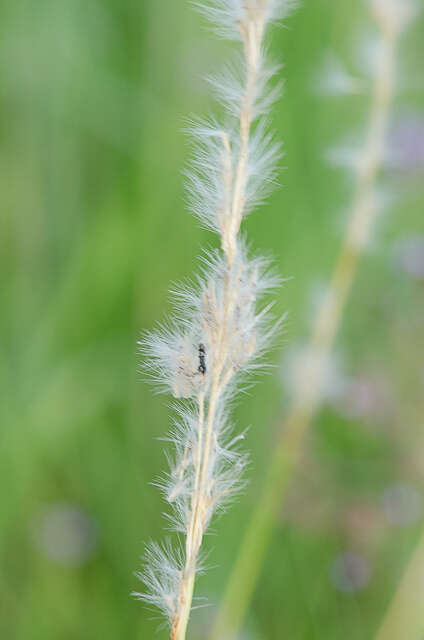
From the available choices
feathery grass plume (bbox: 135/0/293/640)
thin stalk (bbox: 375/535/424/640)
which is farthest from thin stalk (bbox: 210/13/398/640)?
feathery grass plume (bbox: 135/0/293/640)

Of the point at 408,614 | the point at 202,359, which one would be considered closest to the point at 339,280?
the point at 408,614

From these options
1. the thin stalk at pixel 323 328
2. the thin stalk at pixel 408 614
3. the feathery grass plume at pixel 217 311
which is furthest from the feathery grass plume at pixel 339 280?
the feathery grass plume at pixel 217 311

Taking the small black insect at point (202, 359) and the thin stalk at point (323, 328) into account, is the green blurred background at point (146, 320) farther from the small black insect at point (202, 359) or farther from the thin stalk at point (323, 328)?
the small black insect at point (202, 359)

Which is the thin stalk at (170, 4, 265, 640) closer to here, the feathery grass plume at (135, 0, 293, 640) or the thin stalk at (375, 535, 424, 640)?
the feathery grass plume at (135, 0, 293, 640)

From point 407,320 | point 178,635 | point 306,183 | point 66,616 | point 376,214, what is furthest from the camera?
point 306,183

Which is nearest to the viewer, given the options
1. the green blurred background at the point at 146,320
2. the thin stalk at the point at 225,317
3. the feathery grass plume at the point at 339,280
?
the thin stalk at the point at 225,317

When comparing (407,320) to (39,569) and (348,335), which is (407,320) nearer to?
(348,335)

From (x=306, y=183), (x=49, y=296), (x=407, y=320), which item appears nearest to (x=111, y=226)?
(x=49, y=296)

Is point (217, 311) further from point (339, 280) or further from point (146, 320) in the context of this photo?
point (146, 320)
